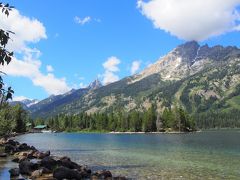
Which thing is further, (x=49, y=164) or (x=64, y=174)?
(x=49, y=164)

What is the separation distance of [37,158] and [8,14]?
173 feet

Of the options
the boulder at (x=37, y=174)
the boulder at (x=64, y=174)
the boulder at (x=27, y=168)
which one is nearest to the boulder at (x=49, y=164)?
the boulder at (x=27, y=168)

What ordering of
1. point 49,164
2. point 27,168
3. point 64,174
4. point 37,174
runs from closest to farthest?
point 64,174 < point 37,174 < point 27,168 < point 49,164

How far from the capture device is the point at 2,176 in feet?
131

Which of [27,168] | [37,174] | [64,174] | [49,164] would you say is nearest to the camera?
[64,174]

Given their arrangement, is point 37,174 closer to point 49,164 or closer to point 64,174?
point 64,174

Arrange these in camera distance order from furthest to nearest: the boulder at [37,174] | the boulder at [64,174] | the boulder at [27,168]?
1. the boulder at [27,168]
2. the boulder at [37,174]
3. the boulder at [64,174]

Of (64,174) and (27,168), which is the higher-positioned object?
(27,168)

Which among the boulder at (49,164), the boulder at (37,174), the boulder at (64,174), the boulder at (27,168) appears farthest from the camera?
the boulder at (49,164)

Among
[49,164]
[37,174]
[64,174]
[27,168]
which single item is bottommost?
[37,174]

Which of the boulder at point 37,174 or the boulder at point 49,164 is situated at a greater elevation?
the boulder at point 49,164

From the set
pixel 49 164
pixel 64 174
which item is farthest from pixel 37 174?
pixel 49 164

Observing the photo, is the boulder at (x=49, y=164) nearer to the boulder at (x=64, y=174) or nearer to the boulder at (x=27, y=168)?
the boulder at (x=27, y=168)

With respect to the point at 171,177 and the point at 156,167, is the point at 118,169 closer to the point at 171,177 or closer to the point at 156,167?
the point at 156,167
